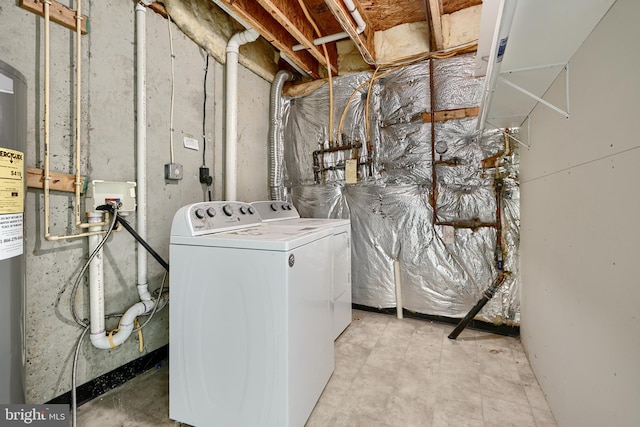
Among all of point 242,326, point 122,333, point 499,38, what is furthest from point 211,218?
point 499,38

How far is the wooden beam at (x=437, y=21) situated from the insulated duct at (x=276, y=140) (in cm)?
144

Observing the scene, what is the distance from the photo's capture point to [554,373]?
1.35m

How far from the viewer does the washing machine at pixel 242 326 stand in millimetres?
1139

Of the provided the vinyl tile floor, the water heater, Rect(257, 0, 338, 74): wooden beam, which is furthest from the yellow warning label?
Rect(257, 0, 338, 74): wooden beam

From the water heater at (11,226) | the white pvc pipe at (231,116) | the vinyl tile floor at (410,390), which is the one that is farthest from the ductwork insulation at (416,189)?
the water heater at (11,226)

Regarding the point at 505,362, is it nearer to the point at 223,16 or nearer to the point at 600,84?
the point at 600,84

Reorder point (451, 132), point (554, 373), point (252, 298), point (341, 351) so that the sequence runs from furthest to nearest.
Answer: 1. point (451, 132)
2. point (341, 351)
3. point (554, 373)
4. point (252, 298)

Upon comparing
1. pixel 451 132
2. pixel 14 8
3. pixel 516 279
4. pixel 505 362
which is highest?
pixel 14 8

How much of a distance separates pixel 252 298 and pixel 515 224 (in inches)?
79.8

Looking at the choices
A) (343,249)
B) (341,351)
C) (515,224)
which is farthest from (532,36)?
(341,351)

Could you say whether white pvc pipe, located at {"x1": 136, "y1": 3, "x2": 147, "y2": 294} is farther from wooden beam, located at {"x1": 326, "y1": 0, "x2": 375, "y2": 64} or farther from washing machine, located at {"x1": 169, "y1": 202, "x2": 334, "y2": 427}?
wooden beam, located at {"x1": 326, "y1": 0, "x2": 375, "y2": 64}

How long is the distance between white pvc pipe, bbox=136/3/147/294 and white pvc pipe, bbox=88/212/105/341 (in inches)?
8.8

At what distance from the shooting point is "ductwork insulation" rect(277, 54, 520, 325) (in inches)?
85.9

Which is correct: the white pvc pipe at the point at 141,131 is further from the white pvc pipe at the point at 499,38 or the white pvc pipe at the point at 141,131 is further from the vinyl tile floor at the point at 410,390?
the white pvc pipe at the point at 499,38
